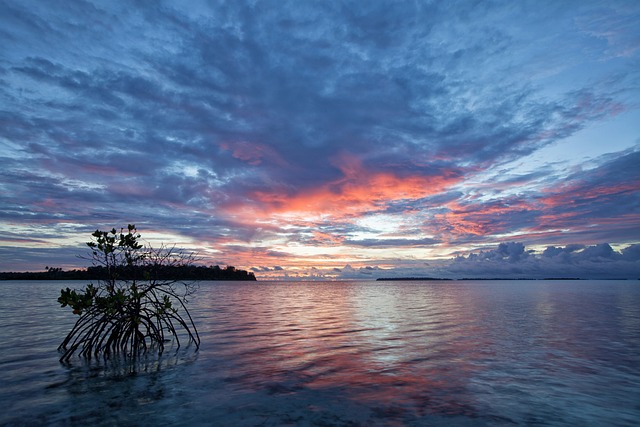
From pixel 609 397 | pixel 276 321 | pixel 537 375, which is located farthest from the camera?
pixel 276 321

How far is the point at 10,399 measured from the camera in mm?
10180

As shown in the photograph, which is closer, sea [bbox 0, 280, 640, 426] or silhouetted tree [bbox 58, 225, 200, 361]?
sea [bbox 0, 280, 640, 426]

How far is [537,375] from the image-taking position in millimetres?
13328

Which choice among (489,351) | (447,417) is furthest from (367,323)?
(447,417)

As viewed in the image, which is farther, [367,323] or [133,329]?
[367,323]

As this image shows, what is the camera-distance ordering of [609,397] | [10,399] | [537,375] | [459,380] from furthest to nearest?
[537,375]
[459,380]
[609,397]
[10,399]

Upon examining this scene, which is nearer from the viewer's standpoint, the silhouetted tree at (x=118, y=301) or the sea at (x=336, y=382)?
the sea at (x=336, y=382)

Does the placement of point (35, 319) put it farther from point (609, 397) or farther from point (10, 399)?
point (609, 397)

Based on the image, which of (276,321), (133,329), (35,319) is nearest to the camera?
(133,329)

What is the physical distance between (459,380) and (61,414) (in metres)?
11.9

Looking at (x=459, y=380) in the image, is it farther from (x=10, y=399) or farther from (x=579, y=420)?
(x=10, y=399)

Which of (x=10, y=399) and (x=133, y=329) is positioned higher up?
(x=133, y=329)

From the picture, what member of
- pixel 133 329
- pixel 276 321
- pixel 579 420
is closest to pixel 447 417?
pixel 579 420

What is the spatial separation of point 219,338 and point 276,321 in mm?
9081
